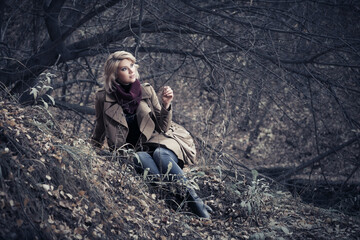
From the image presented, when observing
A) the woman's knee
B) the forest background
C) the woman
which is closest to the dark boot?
the woman

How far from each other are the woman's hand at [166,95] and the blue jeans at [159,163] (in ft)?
1.42

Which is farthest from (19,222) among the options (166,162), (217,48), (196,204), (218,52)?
(217,48)

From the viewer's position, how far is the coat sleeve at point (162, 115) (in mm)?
3877

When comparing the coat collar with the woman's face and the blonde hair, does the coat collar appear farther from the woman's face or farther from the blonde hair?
the woman's face

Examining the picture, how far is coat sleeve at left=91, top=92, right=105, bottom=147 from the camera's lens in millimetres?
3924

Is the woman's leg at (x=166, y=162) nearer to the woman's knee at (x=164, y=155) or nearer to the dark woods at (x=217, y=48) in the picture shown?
the woman's knee at (x=164, y=155)

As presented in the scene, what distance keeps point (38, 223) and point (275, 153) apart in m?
7.15

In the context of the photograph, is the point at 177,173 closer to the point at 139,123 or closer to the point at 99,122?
the point at 139,123

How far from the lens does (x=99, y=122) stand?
13.1ft

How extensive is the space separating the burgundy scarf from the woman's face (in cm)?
6

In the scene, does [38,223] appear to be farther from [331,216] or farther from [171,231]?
[331,216]

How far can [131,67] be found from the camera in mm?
3852

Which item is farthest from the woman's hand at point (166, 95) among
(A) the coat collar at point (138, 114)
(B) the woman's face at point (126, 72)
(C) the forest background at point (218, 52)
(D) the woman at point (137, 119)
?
(C) the forest background at point (218, 52)

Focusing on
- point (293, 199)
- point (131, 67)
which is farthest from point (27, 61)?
point (293, 199)
